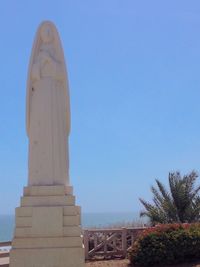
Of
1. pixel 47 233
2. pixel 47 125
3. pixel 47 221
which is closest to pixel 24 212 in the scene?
pixel 47 221

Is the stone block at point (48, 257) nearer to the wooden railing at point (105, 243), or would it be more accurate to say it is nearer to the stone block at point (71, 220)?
the stone block at point (71, 220)

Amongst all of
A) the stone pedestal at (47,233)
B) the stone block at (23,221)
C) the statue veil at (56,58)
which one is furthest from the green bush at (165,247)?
the stone block at (23,221)

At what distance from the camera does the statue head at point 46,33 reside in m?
11.6

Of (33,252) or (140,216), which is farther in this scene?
(140,216)

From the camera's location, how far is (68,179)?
1098cm

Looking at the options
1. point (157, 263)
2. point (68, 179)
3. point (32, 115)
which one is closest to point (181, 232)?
point (157, 263)

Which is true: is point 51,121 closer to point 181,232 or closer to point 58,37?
point 58,37

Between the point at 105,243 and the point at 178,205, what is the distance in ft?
18.1

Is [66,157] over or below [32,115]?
below

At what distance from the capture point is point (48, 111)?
36.4ft

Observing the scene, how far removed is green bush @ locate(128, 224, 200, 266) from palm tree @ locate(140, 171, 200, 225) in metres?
6.11

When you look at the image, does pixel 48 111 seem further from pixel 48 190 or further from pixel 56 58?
pixel 48 190

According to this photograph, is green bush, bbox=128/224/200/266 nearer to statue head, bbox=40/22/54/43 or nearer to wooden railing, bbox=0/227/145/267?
wooden railing, bbox=0/227/145/267

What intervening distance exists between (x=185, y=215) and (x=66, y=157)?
437 inches
